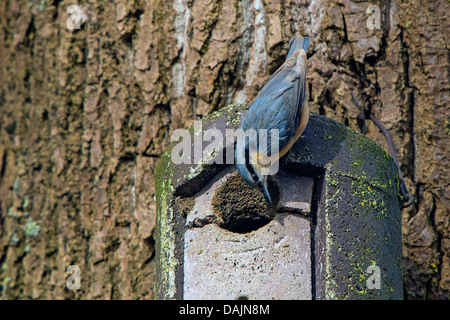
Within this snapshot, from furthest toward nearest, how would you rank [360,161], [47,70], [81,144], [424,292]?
[47,70] → [81,144] → [424,292] → [360,161]

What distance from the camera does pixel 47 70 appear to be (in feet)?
13.4

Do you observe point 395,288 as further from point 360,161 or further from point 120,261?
point 120,261

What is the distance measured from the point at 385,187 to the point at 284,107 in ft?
1.82

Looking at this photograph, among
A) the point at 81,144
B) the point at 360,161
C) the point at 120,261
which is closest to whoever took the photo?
the point at 360,161

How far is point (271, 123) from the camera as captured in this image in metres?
2.40

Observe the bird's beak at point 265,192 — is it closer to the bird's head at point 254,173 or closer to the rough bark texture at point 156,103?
the bird's head at point 254,173

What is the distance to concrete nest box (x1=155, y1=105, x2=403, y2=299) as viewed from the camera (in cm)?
240

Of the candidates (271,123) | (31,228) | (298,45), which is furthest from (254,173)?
(31,228)

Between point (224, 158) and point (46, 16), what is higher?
point (46, 16)

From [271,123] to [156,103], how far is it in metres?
1.34

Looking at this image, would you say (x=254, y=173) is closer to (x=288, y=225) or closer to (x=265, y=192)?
(x=265, y=192)

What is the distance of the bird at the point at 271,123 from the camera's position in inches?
93.5
